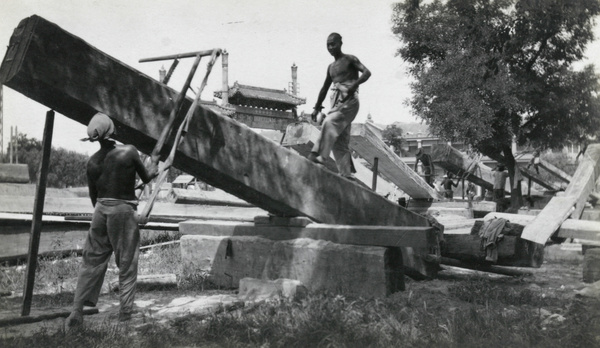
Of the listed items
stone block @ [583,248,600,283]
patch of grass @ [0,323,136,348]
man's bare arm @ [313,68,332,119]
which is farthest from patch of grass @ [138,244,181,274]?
stone block @ [583,248,600,283]

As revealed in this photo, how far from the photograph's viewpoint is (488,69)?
54.6 ft

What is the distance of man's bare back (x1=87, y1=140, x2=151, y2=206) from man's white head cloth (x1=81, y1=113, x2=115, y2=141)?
0.16 metres

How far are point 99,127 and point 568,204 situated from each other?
17.0 feet

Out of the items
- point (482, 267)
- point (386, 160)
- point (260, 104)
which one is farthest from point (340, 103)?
point (260, 104)

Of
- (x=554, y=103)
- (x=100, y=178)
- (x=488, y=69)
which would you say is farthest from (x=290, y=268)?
(x=554, y=103)

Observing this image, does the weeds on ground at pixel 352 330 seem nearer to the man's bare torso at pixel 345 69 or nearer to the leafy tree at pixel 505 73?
the man's bare torso at pixel 345 69

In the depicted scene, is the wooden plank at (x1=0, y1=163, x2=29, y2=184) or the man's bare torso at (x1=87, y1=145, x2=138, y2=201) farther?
the wooden plank at (x1=0, y1=163, x2=29, y2=184)

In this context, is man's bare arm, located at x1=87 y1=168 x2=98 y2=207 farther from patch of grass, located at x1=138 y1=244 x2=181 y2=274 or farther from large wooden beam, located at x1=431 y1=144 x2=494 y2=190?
large wooden beam, located at x1=431 y1=144 x2=494 y2=190

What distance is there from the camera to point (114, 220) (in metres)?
4.28

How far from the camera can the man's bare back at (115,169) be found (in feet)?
14.0

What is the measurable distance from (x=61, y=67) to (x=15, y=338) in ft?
6.26

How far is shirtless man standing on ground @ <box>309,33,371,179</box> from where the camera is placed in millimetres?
5859

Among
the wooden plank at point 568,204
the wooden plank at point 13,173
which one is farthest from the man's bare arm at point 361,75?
the wooden plank at point 13,173

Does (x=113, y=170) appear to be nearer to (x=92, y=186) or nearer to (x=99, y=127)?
(x=92, y=186)
